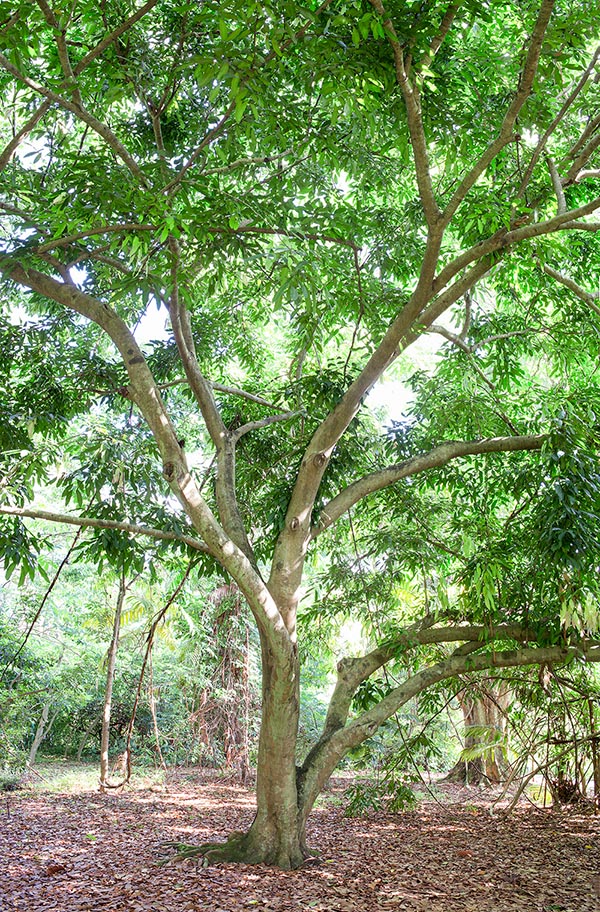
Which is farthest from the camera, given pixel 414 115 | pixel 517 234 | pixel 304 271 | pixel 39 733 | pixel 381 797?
pixel 39 733

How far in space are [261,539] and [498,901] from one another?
3.10 m

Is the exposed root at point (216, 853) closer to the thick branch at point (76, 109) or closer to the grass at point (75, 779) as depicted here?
the grass at point (75, 779)

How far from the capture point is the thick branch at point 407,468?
17.8 feet

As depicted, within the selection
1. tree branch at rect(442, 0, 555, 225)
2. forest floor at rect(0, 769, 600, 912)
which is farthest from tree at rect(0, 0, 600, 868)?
forest floor at rect(0, 769, 600, 912)

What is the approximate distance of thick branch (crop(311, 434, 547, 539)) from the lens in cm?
542

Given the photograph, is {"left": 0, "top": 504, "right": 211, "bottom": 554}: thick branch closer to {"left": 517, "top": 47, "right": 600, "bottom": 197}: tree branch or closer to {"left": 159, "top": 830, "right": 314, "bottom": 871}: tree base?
{"left": 159, "top": 830, "right": 314, "bottom": 871}: tree base

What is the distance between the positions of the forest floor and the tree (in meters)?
0.56

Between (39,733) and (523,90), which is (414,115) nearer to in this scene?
(523,90)

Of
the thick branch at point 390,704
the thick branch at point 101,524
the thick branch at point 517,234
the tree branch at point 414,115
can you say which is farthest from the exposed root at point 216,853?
the tree branch at point 414,115

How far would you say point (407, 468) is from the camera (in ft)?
18.0

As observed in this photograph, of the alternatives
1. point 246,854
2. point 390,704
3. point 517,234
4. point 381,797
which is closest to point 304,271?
point 517,234

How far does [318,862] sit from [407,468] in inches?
114

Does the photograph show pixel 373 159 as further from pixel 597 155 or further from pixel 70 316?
pixel 70 316

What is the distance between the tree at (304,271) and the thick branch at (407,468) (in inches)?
0.7
